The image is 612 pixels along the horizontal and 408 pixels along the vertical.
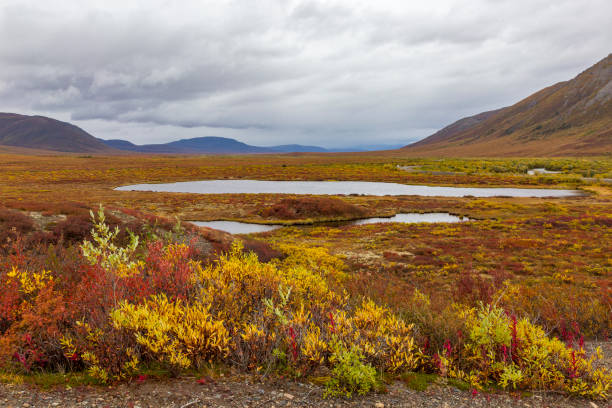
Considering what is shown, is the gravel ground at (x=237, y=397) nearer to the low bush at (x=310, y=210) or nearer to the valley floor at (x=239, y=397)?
the valley floor at (x=239, y=397)

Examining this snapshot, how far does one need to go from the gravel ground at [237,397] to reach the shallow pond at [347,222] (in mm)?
26824

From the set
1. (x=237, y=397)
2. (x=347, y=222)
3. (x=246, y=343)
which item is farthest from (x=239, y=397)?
(x=347, y=222)

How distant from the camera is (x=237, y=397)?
171 inches

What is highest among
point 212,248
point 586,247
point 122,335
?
point 122,335

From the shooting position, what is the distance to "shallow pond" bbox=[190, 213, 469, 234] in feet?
109

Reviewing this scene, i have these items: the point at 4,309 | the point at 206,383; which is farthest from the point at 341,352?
the point at 4,309

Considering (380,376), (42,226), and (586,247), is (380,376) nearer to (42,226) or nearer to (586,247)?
(42,226)

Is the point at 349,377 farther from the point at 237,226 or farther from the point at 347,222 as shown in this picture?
the point at 347,222

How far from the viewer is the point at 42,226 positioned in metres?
14.5

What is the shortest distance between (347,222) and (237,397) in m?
33.4

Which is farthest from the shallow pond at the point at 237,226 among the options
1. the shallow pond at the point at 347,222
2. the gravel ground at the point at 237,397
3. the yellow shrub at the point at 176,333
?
the gravel ground at the point at 237,397

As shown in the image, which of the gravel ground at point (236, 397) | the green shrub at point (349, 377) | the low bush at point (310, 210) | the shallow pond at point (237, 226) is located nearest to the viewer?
the gravel ground at point (236, 397)

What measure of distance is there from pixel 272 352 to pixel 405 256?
17218mm

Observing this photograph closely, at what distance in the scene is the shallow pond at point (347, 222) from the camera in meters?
33.4
